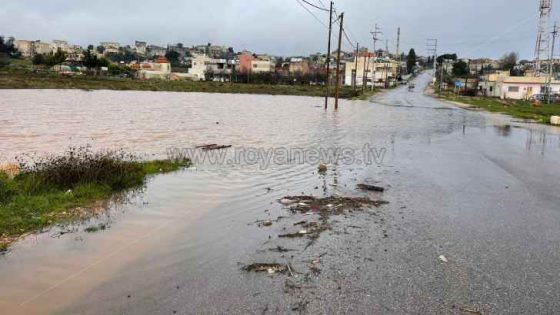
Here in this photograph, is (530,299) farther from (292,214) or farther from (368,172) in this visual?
(368,172)

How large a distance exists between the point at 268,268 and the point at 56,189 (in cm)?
524

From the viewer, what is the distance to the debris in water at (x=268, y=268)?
578 cm

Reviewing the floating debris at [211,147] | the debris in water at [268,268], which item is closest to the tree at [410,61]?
the floating debris at [211,147]

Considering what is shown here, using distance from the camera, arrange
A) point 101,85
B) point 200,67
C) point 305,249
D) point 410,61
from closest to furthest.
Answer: point 305,249 → point 101,85 → point 200,67 → point 410,61

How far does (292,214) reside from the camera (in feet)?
27.4

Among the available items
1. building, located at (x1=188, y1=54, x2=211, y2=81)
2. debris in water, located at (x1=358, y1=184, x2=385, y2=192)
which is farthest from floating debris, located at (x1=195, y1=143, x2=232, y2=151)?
building, located at (x1=188, y1=54, x2=211, y2=81)

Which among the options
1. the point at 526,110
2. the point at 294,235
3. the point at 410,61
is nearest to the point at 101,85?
the point at 526,110

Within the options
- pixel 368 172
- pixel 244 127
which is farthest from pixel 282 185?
pixel 244 127

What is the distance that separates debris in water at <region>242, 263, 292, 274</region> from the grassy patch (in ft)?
11.0

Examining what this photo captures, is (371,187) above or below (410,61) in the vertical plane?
below

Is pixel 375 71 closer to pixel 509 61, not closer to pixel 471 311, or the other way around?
pixel 509 61

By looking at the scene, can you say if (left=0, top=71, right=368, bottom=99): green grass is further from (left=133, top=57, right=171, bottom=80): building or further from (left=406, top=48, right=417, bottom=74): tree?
(left=406, top=48, right=417, bottom=74): tree

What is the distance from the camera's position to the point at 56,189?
29.9 feet

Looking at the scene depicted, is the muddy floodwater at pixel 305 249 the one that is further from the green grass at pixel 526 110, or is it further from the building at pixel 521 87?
the building at pixel 521 87
